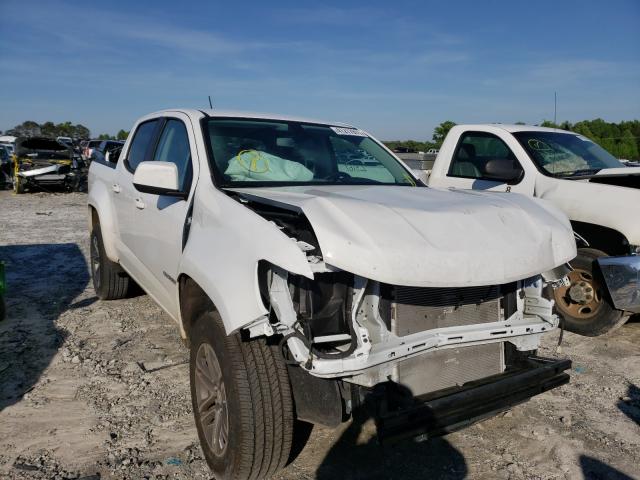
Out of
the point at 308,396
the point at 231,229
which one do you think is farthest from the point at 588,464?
the point at 231,229

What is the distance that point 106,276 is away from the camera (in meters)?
5.37

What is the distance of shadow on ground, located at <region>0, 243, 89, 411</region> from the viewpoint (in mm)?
3906

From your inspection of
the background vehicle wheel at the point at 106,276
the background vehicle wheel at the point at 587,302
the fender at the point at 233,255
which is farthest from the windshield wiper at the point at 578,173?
the background vehicle wheel at the point at 106,276

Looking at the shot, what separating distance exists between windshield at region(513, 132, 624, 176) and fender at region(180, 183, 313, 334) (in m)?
3.88

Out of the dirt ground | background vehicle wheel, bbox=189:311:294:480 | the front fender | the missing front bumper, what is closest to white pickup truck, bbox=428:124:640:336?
the dirt ground

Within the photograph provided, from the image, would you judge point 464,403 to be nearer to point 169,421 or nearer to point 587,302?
point 169,421

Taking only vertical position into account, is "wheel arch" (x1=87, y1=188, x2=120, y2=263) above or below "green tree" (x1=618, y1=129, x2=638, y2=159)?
below

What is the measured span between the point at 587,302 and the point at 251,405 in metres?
3.68

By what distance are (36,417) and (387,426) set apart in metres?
2.29

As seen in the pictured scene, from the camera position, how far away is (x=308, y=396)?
Result: 235cm

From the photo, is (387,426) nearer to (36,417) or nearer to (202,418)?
(202,418)

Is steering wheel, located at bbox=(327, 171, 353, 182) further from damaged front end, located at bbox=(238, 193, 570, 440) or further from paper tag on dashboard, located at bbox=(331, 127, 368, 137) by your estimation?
damaged front end, located at bbox=(238, 193, 570, 440)

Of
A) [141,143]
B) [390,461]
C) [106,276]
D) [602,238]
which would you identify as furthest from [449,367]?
[106,276]

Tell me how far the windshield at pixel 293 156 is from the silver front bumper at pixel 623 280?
5.85ft
